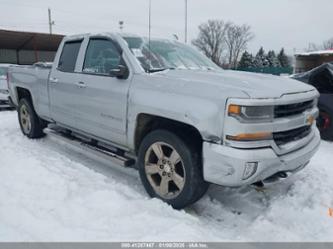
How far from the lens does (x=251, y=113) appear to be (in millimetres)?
3031

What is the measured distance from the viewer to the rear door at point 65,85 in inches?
193

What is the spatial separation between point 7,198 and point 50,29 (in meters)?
48.3

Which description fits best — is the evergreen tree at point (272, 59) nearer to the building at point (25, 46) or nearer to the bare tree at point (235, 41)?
the bare tree at point (235, 41)

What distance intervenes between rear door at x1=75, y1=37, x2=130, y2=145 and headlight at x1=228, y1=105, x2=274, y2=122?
144cm

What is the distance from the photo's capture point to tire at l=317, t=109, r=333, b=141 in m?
6.18

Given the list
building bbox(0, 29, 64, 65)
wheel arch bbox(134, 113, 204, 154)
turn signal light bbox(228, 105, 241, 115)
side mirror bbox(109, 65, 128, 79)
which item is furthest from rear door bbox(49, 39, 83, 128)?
building bbox(0, 29, 64, 65)

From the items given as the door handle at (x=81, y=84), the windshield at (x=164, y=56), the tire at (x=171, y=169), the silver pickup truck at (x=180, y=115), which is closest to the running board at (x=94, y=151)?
the silver pickup truck at (x=180, y=115)

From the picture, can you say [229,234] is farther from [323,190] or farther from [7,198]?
[7,198]

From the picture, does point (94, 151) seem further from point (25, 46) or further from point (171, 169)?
point (25, 46)

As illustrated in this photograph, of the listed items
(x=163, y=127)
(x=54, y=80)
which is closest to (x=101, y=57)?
(x=54, y=80)

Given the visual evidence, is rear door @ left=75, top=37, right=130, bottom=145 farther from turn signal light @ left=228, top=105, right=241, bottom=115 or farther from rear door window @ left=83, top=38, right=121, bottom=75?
turn signal light @ left=228, top=105, right=241, bottom=115

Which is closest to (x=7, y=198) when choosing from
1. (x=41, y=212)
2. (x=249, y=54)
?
(x=41, y=212)

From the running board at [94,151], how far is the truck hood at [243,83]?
1.18 m

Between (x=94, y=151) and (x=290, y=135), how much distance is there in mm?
2566
